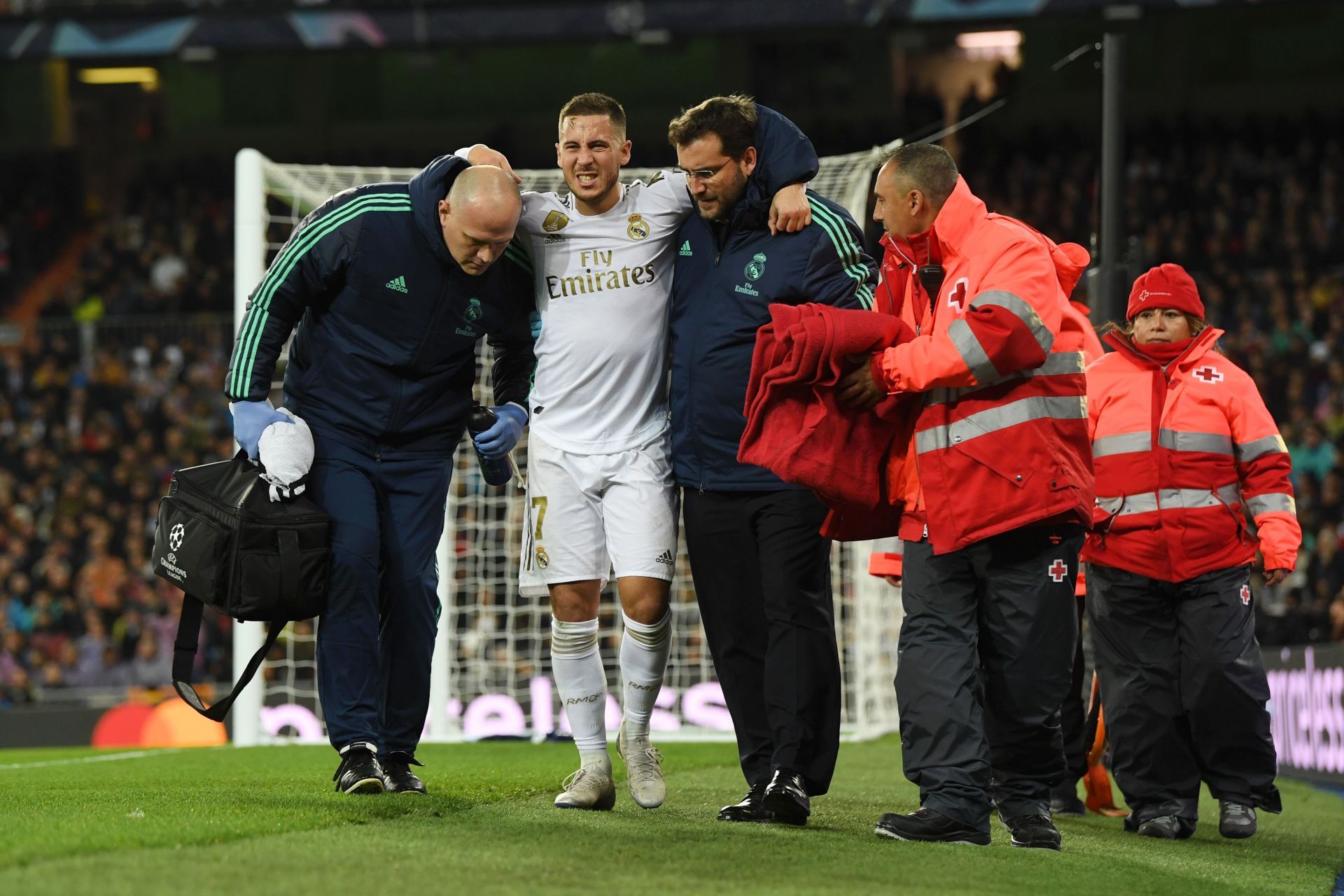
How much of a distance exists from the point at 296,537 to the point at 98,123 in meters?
21.5

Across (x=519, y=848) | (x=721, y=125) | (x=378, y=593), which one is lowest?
(x=519, y=848)

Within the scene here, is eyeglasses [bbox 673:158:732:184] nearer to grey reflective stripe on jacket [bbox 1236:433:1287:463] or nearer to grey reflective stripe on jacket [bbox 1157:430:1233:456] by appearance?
grey reflective stripe on jacket [bbox 1157:430:1233:456]

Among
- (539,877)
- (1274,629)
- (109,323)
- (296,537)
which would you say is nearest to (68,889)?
(539,877)

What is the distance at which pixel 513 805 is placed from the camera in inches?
174

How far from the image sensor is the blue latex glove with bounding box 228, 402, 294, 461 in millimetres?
4492

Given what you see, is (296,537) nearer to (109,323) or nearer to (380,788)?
(380,788)

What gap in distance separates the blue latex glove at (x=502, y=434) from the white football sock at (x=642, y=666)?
71 centimetres

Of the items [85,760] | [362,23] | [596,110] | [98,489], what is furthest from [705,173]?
[362,23]

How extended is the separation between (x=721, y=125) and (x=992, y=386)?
3.58 feet

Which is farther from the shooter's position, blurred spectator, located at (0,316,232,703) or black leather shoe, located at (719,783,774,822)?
blurred spectator, located at (0,316,232,703)

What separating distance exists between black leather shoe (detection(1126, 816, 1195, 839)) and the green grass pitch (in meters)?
0.07

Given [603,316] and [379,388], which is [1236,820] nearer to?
[603,316]

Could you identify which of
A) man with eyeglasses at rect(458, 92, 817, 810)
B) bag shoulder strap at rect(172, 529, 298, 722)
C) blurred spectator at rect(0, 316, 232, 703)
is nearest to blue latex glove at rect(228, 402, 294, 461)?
bag shoulder strap at rect(172, 529, 298, 722)

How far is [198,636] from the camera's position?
452cm
